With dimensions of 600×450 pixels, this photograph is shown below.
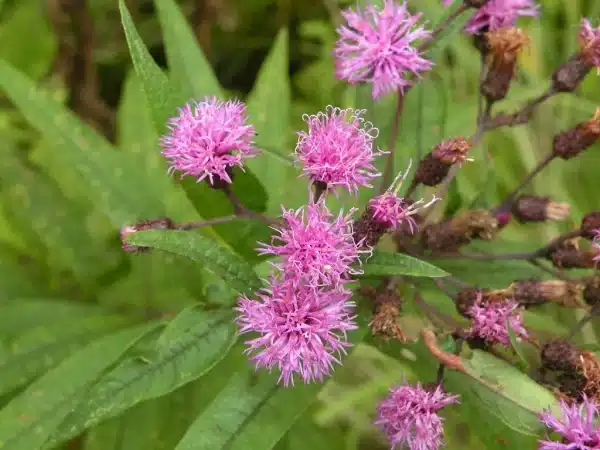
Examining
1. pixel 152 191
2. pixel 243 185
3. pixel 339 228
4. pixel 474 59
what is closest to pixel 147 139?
pixel 152 191

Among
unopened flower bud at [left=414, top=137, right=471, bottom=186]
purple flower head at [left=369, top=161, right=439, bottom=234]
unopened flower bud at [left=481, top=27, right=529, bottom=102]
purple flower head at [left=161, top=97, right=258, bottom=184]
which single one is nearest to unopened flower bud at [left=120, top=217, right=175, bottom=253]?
purple flower head at [left=161, top=97, right=258, bottom=184]

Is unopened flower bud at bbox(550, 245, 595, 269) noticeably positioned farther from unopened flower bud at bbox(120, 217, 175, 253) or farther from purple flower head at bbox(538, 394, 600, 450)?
unopened flower bud at bbox(120, 217, 175, 253)

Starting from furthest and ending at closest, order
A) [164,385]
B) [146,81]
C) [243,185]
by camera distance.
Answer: [243,185] < [146,81] < [164,385]

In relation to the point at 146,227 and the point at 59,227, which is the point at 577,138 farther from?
the point at 59,227

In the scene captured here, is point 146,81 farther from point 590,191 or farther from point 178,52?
point 590,191

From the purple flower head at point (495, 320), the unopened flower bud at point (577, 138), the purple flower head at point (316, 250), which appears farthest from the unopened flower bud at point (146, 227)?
the unopened flower bud at point (577, 138)

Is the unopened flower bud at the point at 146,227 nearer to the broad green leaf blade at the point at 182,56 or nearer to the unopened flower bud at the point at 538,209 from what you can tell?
the broad green leaf blade at the point at 182,56
